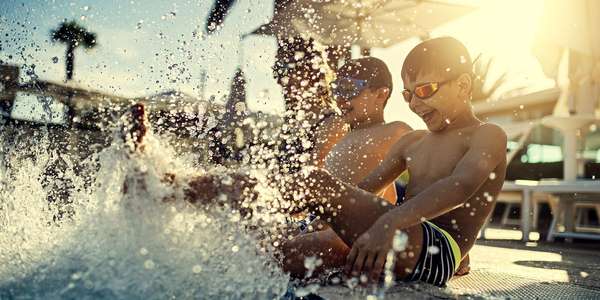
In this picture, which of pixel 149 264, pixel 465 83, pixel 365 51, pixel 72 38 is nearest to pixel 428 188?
pixel 465 83

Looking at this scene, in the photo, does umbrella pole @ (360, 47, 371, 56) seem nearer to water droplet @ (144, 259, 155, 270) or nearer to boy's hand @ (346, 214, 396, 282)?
boy's hand @ (346, 214, 396, 282)

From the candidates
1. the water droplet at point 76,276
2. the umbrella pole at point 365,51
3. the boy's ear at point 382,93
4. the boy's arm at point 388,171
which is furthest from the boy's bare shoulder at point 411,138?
the umbrella pole at point 365,51

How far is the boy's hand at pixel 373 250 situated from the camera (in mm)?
1573

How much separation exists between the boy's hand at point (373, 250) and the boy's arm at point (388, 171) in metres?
0.73

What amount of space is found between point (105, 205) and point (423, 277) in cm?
116

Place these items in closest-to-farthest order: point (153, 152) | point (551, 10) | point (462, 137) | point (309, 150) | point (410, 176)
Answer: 1. point (153, 152)
2. point (462, 137)
3. point (410, 176)
4. point (309, 150)
5. point (551, 10)

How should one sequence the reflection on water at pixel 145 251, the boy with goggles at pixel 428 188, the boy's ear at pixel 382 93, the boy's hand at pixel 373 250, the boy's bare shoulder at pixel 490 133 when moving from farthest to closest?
the boy's ear at pixel 382 93 < the boy's bare shoulder at pixel 490 133 < the boy with goggles at pixel 428 188 < the boy's hand at pixel 373 250 < the reflection on water at pixel 145 251

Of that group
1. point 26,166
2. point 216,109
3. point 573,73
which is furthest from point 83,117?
point 573,73

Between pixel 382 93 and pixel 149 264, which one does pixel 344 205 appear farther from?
pixel 382 93

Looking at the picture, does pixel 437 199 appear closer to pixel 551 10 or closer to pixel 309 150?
pixel 309 150

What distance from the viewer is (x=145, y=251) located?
1557 mm

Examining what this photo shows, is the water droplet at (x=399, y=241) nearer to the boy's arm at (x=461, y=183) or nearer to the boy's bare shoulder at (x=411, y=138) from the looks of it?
the boy's arm at (x=461, y=183)

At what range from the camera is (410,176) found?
224 centimetres

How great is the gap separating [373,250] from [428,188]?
1.13ft
